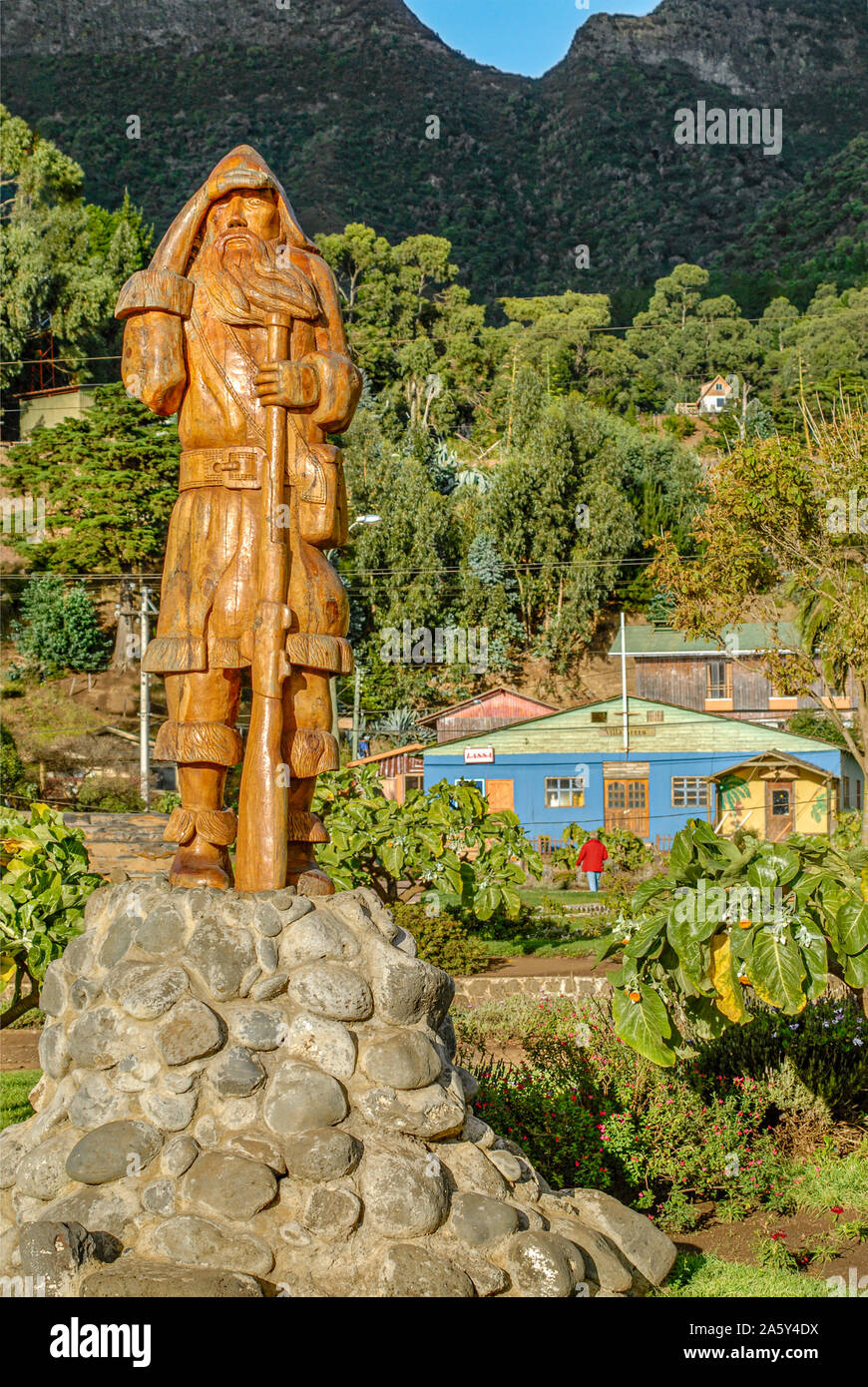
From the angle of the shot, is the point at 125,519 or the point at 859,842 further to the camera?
the point at 125,519

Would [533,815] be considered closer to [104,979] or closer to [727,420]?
[104,979]

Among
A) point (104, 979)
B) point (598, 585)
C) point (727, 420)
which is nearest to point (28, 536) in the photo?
point (598, 585)

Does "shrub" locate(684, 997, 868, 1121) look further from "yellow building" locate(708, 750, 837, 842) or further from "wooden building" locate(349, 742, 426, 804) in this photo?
"wooden building" locate(349, 742, 426, 804)

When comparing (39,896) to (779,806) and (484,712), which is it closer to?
(779,806)

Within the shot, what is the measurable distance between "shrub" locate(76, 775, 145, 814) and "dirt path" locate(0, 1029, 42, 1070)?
48.2 ft

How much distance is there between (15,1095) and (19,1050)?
8.02 feet

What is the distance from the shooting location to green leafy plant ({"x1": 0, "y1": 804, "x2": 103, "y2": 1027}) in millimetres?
7996

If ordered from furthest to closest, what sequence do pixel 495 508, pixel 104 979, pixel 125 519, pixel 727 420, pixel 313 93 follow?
1. pixel 313 93
2. pixel 727 420
3. pixel 495 508
4. pixel 125 519
5. pixel 104 979

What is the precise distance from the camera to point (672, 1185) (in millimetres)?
7430

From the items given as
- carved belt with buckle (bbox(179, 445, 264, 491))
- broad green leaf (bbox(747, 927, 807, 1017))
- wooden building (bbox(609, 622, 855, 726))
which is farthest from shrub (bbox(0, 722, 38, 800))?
broad green leaf (bbox(747, 927, 807, 1017))

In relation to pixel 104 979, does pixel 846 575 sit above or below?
above

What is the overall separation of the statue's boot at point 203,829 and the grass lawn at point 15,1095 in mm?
2742

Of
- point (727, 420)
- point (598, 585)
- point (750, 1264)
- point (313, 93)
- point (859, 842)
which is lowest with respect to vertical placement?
point (750, 1264)

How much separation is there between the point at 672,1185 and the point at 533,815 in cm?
2243
